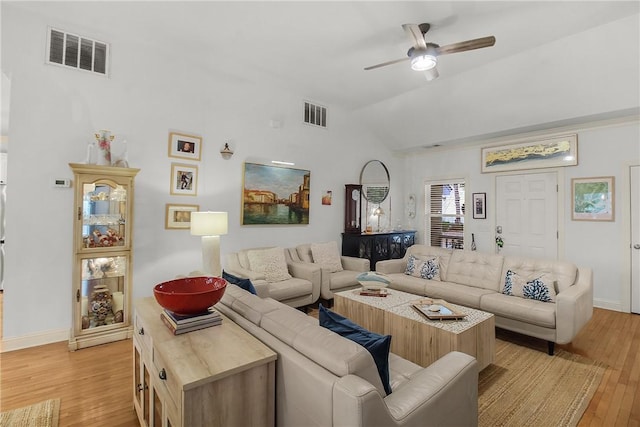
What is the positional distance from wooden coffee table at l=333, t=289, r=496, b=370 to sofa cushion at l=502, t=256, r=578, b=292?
1.20m

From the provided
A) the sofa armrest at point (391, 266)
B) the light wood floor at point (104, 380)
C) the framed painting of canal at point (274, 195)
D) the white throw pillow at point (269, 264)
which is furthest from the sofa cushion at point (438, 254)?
the white throw pillow at point (269, 264)

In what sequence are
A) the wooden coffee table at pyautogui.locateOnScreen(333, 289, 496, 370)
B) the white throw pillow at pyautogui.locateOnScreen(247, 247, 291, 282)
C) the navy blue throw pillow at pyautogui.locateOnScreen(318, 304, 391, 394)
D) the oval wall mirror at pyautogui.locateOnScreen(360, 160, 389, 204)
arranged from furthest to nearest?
the oval wall mirror at pyautogui.locateOnScreen(360, 160, 389, 204) < the white throw pillow at pyautogui.locateOnScreen(247, 247, 291, 282) < the wooden coffee table at pyautogui.locateOnScreen(333, 289, 496, 370) < the navy blue throw pillow at pyautogui.locateOnScreen(318, 304, 391, 394)

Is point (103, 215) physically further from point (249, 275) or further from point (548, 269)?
point (548, 269)

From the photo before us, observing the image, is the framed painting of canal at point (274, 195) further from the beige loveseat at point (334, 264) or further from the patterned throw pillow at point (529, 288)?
the patterned throw pillow at point (529, 288)

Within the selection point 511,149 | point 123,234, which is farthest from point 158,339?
point 511,149

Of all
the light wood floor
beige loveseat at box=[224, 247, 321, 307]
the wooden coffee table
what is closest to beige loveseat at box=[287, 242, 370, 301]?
beige loveseat at box=[224, 247, 321, 307]

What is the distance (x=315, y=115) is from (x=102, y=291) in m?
3.95

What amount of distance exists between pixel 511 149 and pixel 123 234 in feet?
19.5

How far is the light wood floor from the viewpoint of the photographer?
2.08 meters

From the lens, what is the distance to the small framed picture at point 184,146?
3.81 m

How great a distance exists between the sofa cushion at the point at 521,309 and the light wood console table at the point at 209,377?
2800mm

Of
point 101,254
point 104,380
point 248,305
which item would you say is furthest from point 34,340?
point 248,305

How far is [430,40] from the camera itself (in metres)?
3.41

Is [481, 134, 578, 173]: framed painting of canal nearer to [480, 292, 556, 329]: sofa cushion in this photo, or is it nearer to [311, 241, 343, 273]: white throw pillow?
[480, 292, 556, 329]: sofa cushion
